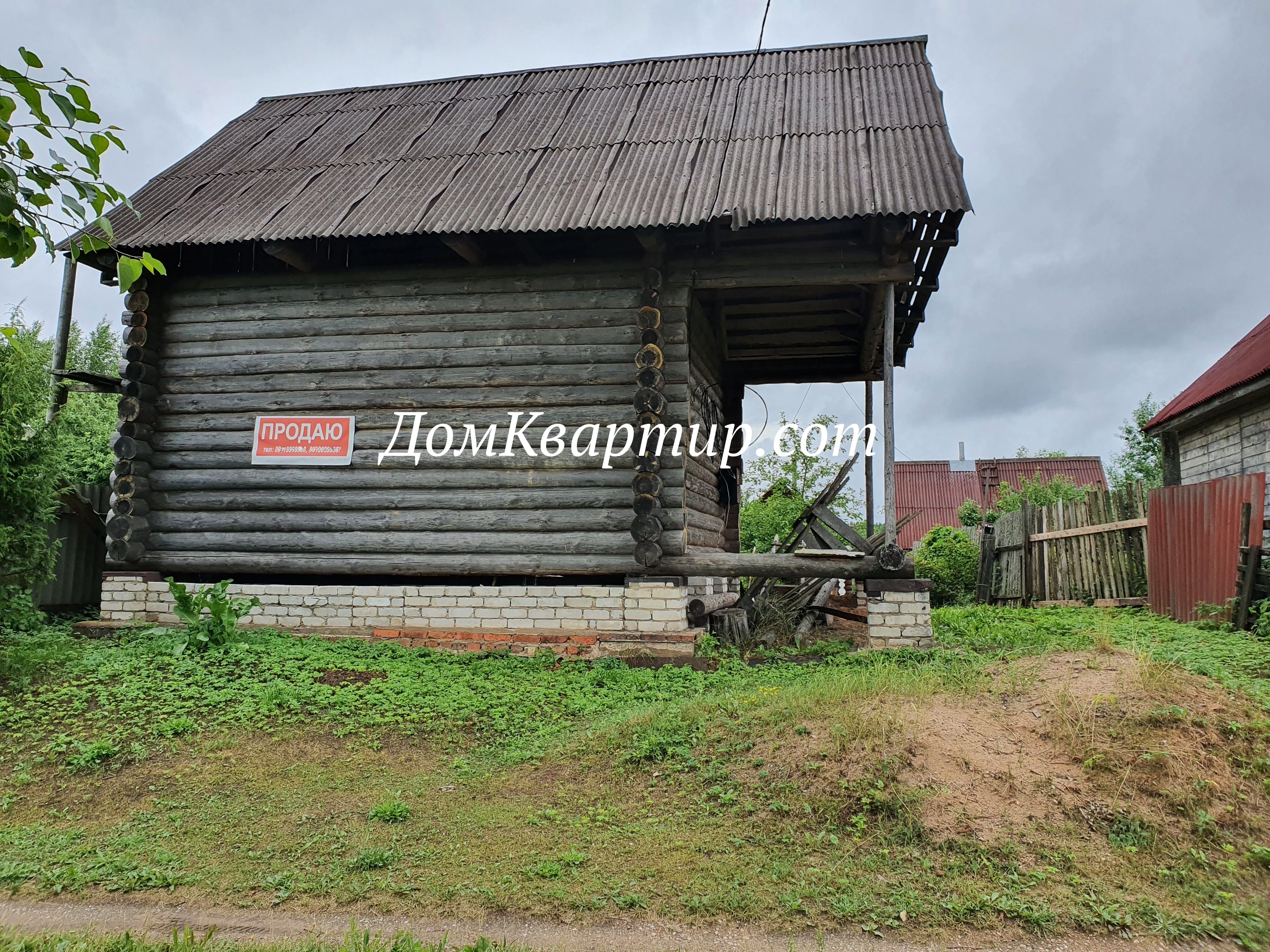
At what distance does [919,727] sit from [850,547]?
4701 mm

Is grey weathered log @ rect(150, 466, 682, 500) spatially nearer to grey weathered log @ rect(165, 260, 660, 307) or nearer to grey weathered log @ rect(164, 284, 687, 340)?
grey weathered log @ rect(164, 284, 687, 340)

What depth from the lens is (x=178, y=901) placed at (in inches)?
155

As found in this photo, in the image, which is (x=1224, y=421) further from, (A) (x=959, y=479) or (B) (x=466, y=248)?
(A) (x=959, y=479)

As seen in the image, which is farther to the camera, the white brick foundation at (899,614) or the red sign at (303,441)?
the red sign at (303,441)

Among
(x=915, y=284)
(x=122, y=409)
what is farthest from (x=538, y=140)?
(x=122, y=409)

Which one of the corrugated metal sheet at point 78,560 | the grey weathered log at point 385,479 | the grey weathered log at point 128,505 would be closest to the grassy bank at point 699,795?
the grey weathered log at point 385,479

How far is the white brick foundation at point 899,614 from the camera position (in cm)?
866

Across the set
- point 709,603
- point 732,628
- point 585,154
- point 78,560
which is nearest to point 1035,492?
point 709,603

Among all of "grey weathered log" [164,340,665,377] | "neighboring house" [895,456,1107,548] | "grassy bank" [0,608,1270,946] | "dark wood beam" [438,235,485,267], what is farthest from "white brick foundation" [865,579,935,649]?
"neighboring house" [895,456,1107,548]

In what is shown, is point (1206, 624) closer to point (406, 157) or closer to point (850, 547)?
point (850, 547)

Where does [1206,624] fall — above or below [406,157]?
below

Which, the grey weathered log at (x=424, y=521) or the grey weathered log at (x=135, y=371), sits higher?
the grey weathered log at (x=135, y=371)

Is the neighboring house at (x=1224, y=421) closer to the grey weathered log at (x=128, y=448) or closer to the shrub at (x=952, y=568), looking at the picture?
the shrub at (x=952, y=568)

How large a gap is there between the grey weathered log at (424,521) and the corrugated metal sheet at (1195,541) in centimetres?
633
